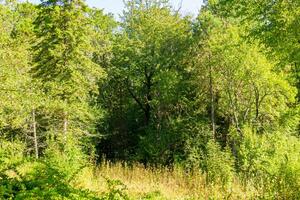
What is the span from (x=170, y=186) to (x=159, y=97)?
1620 centimetres

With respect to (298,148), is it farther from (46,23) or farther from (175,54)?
(175,54)

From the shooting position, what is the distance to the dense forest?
33.4 feet

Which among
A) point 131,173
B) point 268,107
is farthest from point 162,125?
point 131,173

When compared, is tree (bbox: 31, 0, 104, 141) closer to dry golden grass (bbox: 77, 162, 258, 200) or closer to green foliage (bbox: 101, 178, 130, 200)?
dry golden grass (bbox: 77, 162, 258, 200)

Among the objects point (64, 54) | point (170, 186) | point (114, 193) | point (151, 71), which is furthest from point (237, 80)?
point (114, 193)

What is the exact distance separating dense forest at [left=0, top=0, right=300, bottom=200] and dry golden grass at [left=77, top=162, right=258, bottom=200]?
0.16 ft

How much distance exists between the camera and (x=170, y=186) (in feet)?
35.1

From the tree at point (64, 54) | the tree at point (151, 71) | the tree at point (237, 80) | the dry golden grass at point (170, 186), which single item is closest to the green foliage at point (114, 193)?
the dry golden grass at point (170, 186)

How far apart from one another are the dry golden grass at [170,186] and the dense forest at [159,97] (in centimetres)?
5

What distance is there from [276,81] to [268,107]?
Answer: 8.87ft

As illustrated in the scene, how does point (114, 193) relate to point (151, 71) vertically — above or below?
below

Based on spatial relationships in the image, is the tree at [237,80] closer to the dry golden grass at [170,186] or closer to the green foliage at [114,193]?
the dry golden grass at [170,186]

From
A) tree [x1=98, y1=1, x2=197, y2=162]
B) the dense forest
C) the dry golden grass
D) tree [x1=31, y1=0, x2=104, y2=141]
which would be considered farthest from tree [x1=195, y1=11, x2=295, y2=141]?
the dry golden grass

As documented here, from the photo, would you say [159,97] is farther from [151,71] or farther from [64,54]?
[64,54]
